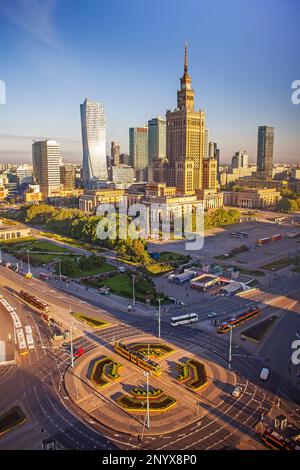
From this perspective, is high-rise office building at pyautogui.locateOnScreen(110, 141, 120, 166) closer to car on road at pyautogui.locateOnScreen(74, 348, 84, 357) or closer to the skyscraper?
the skyscraper

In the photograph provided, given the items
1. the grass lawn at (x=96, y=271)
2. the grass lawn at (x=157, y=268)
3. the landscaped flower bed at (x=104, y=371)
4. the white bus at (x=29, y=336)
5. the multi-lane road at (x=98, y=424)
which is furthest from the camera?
the grass lawn at (x=157, y=268)

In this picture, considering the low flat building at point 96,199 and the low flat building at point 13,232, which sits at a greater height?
the low flat building at point 96,199

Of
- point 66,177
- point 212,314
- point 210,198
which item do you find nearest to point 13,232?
point 212,314

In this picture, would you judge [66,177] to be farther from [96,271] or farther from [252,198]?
[96,271]

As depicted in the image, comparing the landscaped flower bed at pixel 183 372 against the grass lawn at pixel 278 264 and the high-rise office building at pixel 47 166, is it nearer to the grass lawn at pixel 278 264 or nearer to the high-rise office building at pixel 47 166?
the grass lawn at pixel 278 264

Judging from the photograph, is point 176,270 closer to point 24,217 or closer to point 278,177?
point 24,217

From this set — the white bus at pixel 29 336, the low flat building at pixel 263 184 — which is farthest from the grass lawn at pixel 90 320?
the low flat building at pixel 263 184

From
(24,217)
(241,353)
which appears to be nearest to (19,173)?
(24,217)
